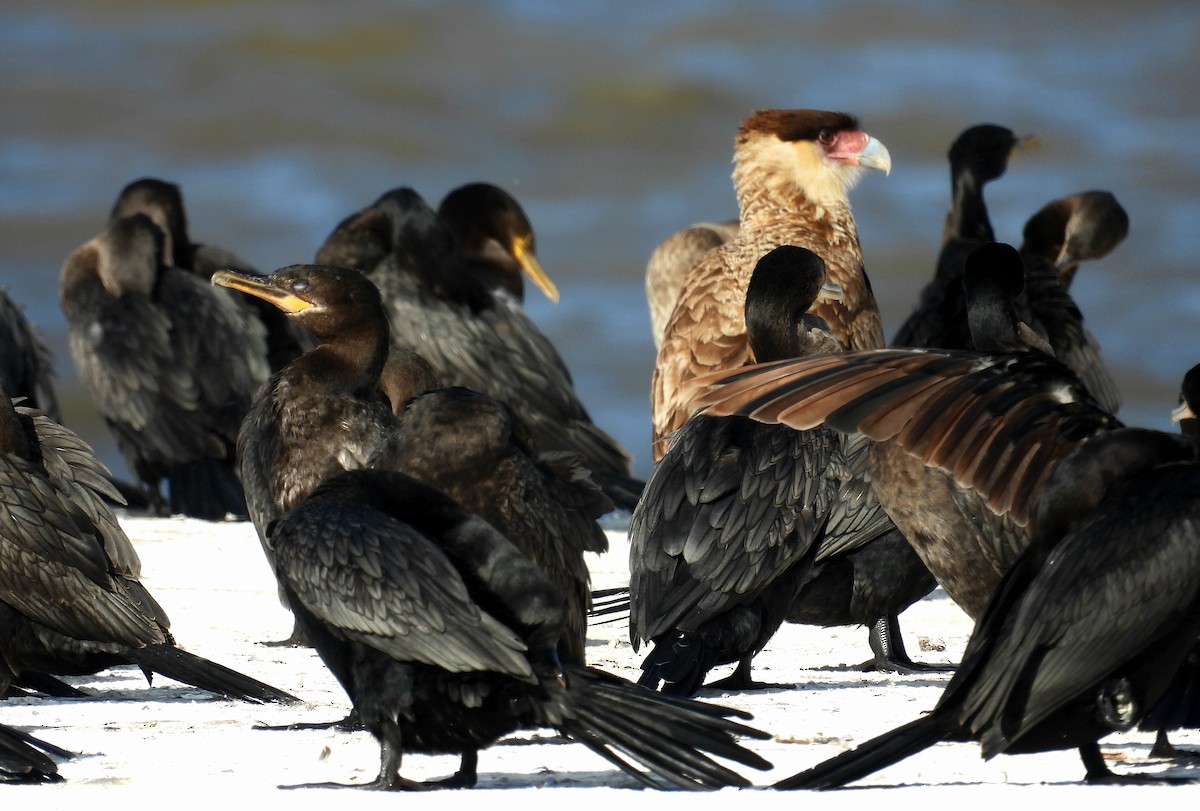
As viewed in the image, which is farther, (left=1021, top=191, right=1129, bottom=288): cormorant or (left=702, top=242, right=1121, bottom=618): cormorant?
(left=1021, top=191, right=1129, bottom=288): cormorant

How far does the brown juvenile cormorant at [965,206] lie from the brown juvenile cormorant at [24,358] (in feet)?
18.7

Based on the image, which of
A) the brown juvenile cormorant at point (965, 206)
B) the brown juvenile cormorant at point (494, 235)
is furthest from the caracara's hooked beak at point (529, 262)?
the brown juvenile cormorant at point (965, 206)

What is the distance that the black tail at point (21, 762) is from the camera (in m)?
4.26

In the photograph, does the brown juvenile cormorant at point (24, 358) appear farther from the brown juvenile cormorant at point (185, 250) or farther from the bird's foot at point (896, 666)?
the bird's foot at point (896, 666)

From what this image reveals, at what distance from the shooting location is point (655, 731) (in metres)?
4.27

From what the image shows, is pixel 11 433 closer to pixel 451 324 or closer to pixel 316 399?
pixel 316 399

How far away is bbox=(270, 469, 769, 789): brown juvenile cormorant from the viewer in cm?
425

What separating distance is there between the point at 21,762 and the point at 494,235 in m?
10.4

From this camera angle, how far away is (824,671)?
6.71 m

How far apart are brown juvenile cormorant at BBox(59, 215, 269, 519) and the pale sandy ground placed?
4.94m

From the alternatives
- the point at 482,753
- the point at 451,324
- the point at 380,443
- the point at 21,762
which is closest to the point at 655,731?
the point at 482,753

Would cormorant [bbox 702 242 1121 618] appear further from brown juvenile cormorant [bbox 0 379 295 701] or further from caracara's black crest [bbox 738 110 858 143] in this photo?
caracara's black crest [bbox 738 110 858 143]

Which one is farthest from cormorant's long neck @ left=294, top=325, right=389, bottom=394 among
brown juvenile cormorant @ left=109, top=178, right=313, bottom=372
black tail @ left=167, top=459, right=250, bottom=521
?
brown juvenile cormorant @ left=109, top=178, right=313, bottom=372

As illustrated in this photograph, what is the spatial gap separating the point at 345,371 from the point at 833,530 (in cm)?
169
